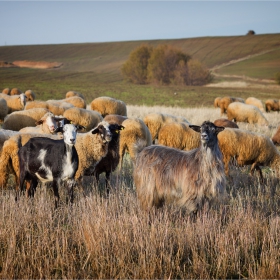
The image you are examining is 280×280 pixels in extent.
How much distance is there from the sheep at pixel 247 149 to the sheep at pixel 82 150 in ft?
11.5

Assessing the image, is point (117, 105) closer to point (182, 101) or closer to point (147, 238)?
point (147, 238)

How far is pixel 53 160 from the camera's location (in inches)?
253

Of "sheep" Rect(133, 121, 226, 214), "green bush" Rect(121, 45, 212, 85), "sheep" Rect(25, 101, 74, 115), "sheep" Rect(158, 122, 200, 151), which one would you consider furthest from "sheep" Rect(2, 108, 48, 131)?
"green bush" Rect(121, 45, 212, 85)

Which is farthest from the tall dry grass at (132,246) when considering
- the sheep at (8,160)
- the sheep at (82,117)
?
the sheep at (82,117)

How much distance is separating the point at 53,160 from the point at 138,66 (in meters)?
68.4

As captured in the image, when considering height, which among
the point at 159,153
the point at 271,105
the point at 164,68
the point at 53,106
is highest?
the point at 164,68

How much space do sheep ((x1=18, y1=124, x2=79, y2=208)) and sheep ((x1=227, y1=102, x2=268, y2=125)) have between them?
1473cm

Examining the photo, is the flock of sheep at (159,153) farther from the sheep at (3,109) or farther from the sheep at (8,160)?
the sheep at (3,109)

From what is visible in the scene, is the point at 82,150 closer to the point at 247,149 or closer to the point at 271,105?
the point at 247,149

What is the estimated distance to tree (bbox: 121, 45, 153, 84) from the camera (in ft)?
240

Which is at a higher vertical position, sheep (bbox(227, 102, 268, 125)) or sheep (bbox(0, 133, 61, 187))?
sheep (bbox(0, 133, 61, 187))

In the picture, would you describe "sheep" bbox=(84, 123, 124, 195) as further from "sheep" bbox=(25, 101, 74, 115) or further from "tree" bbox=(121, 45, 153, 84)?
"tree" bbox=(121, 45, 153, 84)

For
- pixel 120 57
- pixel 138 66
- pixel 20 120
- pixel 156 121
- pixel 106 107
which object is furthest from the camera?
pixel 120 57

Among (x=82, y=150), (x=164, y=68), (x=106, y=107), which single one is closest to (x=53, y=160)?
(x=82, y=150)
